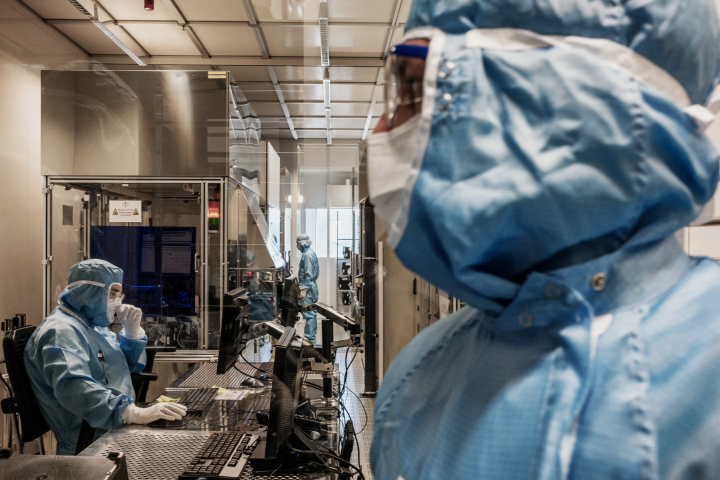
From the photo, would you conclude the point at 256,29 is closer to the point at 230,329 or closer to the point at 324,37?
the point at 324,37

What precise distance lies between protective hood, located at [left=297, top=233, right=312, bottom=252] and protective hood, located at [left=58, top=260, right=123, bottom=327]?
2.33 meters

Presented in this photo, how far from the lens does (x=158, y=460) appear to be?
4.41 feet

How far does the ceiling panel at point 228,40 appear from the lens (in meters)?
4.05

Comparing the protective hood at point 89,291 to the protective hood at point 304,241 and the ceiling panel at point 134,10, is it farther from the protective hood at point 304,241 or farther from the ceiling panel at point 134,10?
the ceiling panel at point 134,10

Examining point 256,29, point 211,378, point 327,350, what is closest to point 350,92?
point 256,29

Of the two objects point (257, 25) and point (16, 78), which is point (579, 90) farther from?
point (257, 25)

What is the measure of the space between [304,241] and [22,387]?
9.60 ft

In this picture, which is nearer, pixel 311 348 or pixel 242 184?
pixel 311 348

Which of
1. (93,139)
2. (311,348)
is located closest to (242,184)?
(93,139)

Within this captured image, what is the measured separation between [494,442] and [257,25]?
4.37m

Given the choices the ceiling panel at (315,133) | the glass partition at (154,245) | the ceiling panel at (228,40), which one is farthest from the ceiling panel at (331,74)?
the glass partition at (154,245)

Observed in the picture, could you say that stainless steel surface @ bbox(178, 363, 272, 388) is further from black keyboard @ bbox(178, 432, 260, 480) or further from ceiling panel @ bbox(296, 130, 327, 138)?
ceiling panel @ bbox(296, 130, 327, 138)

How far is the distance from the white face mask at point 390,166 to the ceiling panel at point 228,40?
4.15m

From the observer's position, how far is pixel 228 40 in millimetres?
4297
